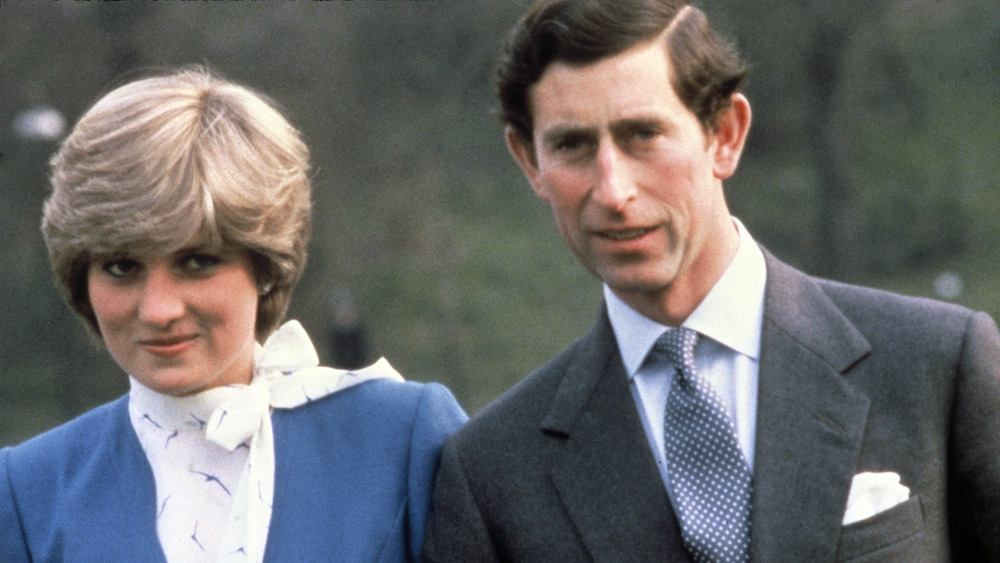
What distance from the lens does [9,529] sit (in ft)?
9.84

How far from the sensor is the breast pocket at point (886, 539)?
253cm

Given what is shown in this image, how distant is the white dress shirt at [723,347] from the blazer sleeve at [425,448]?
19.5 inches

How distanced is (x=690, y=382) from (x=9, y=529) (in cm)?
153

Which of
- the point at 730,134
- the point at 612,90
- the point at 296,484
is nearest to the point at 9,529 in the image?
the point at 296,484

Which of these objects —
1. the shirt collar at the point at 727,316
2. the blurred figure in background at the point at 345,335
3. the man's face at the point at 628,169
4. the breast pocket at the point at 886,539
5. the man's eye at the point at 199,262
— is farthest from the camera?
the blurred figure in background at the point at 345,335

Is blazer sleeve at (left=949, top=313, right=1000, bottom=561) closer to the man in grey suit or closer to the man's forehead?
the man in grey suit

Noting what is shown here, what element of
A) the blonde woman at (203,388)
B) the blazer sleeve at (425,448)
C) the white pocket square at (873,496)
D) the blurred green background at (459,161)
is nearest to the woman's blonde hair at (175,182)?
the blonde woman at (203,388)

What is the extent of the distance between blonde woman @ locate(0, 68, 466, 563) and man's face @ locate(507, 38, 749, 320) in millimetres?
658

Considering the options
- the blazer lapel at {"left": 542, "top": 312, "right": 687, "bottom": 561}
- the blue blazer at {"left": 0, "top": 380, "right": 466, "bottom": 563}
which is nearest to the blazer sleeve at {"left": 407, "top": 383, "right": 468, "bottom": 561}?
the blue blazer at {"left": 0, "top": 380, "right": 466, "bottom": 563}

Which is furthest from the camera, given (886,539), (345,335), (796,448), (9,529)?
(345,335)

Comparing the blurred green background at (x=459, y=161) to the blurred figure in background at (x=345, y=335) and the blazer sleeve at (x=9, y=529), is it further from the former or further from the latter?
the blazer sleeve at (x=9, y=529)

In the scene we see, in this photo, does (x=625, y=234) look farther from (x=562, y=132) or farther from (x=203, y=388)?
(x=203, y=388)

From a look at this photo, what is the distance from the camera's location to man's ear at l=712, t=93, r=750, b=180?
2.83 metres

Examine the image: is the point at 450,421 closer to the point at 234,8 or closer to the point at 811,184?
the point at 234,8
